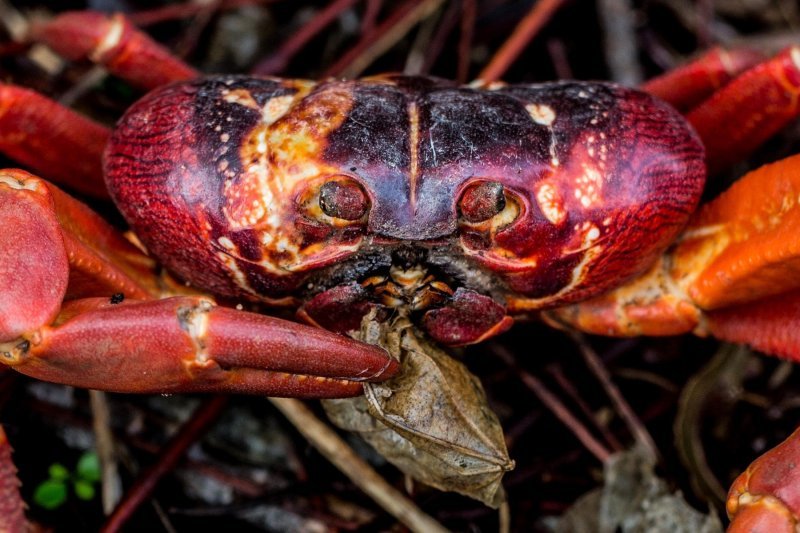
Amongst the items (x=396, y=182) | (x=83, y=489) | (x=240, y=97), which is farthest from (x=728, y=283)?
(x=83, y=489)

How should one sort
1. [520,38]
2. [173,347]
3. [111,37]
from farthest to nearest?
[520,38] < [111,37] < [173,347]

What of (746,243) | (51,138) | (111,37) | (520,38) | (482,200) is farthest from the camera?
(520,38)

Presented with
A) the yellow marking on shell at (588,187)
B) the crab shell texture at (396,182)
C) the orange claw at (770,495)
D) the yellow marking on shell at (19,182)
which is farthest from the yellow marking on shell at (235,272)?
the orange claw at (770,495)

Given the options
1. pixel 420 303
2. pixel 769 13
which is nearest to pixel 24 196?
pixel 420 303

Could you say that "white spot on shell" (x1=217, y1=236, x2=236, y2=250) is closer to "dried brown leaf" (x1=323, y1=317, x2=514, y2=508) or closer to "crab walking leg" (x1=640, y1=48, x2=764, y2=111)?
"dried brown leaf" (x1=323, y1=317, x2=514, y2=508)

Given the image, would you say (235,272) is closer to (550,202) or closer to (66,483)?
(550,202)

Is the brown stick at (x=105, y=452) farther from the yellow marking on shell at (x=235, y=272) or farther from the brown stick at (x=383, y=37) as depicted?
the brown stick at (x=383, y=37)
